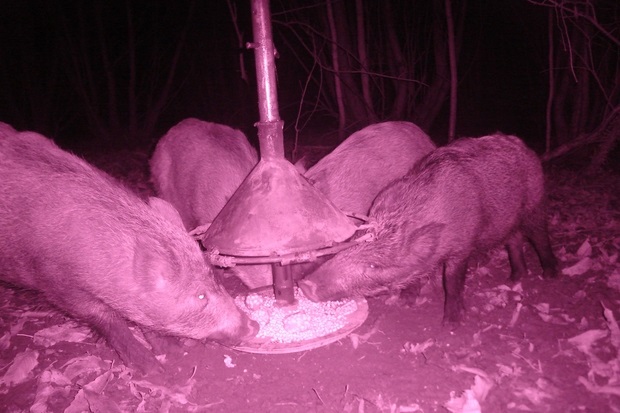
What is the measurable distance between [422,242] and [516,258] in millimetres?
1409

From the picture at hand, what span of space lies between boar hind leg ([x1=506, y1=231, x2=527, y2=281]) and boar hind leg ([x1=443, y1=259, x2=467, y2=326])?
0.89 m

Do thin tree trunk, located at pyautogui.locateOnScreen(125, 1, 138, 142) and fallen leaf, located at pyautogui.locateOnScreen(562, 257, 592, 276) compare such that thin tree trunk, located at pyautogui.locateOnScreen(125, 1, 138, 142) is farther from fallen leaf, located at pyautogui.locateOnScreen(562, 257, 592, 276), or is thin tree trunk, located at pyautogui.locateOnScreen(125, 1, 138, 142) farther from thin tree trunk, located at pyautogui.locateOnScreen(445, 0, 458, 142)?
fallen leaf, located at pyautogui.locateOnScreen(562, 257, 592, 276)

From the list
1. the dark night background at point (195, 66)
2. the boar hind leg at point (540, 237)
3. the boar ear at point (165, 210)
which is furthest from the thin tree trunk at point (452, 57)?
the boar ear at point (165, 210)

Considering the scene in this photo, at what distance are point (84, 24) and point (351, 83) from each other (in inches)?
466

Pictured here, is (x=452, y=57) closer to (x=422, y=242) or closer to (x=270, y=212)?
(x=422, y=242)

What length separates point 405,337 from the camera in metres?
4.10

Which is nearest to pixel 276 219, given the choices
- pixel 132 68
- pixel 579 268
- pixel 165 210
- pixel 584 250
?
pixel 165 210

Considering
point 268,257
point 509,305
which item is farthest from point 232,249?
point 509,305

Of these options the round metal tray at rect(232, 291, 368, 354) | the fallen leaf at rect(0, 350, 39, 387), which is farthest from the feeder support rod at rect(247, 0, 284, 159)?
the fallen leaf at rect(0, 350, 39, 387)

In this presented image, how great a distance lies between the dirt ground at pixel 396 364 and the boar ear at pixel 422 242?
597mm

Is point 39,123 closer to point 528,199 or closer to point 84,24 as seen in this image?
point 84,24

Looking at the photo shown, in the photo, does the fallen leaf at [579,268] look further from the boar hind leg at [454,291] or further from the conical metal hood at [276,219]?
the conical metal hood at [276,219]

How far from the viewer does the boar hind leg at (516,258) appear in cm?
500

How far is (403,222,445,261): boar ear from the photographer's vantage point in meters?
4.22
